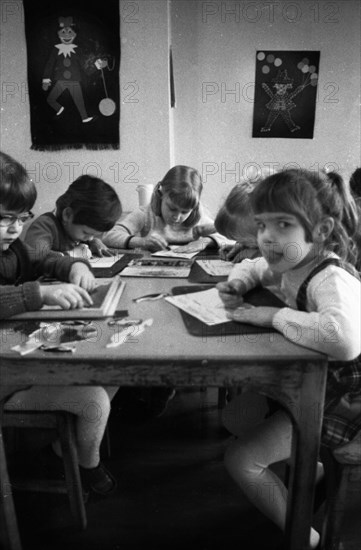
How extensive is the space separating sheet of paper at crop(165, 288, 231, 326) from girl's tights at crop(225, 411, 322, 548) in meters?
0.27

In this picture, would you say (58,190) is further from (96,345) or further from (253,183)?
(96,345)

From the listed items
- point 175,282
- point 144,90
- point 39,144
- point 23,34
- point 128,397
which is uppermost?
point 23,34

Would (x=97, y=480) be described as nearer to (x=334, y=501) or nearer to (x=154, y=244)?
(x=334, y=501)

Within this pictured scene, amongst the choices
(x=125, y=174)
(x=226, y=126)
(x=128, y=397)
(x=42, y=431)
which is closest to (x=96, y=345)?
(x=42, y=431)

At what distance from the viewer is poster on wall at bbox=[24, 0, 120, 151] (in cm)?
255

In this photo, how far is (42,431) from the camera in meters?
1.07

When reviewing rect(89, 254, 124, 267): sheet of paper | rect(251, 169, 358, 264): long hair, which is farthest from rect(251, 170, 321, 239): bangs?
rect(89, 254, 124, 267): sheet of paper

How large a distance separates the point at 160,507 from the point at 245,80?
9.69 feet

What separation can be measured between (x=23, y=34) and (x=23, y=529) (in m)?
2.53

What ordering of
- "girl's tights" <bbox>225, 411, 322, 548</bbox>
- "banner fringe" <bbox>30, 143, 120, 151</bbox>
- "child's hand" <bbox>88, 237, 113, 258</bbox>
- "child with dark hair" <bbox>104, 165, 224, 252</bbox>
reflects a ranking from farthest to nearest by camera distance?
"banner fringe" <bbox>30, 143, 120, 151</bbox> < "child with dark hair" <bbox>104, 165, 224, 252</bbox> < "child's hand" <bbox>88, 237, 113, 258</bbox> < "girl's tights" <bbox>225, 411, 322, 548</bbox>

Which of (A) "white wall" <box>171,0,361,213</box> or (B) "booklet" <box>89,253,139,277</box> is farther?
(A) "white wall" <box>171,0,361,213</box>

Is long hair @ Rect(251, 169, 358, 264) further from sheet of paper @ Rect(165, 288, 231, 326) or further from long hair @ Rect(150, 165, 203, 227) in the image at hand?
long hair @ Rect(150, 165, 203, 227)

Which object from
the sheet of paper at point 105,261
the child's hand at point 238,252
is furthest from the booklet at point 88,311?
the child's hand at point 238,252

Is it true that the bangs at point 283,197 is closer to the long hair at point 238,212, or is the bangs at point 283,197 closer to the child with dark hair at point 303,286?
the child with dark hair at point 303,286
